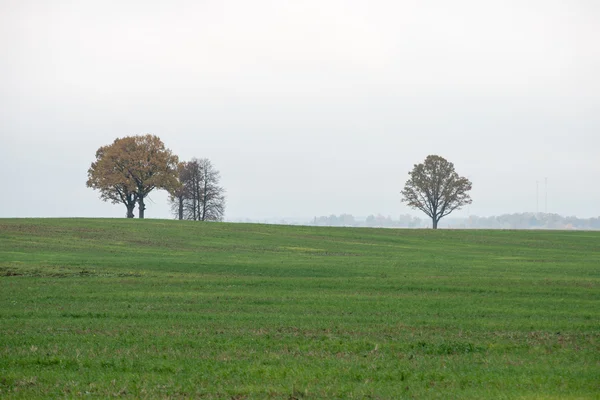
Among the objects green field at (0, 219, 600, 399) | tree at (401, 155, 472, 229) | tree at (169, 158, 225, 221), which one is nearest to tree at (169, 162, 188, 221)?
tree at (169, 158, 225, 221)

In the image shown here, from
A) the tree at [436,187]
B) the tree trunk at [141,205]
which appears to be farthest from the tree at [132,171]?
the tree at [436,187]

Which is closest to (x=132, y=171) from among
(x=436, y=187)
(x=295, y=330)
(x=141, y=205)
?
(x=141, y=205)

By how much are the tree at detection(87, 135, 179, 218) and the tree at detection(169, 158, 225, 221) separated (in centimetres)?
1817

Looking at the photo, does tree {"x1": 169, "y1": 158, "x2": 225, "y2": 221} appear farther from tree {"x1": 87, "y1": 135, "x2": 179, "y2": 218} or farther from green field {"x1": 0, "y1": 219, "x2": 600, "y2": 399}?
green field {"x1": 0, "y1": 219, "x2": 600, "y2": 399}

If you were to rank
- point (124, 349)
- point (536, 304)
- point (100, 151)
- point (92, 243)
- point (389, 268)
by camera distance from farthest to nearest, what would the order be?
point (100, 151)
point (92, 243)
point (389, 268)
point (536, 304)
point (124, 349)

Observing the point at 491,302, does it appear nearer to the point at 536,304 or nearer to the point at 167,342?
the point at 536,304

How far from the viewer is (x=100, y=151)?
347 ft

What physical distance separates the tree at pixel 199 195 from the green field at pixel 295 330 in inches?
3041

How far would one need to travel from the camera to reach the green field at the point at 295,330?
11469 mm

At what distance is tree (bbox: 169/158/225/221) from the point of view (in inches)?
4628

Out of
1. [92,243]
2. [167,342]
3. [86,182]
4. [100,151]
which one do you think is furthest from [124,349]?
[100,151]

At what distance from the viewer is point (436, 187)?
11462 cm

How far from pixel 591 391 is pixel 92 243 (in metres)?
50.5

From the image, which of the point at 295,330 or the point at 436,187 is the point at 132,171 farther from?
the point at 295,330
